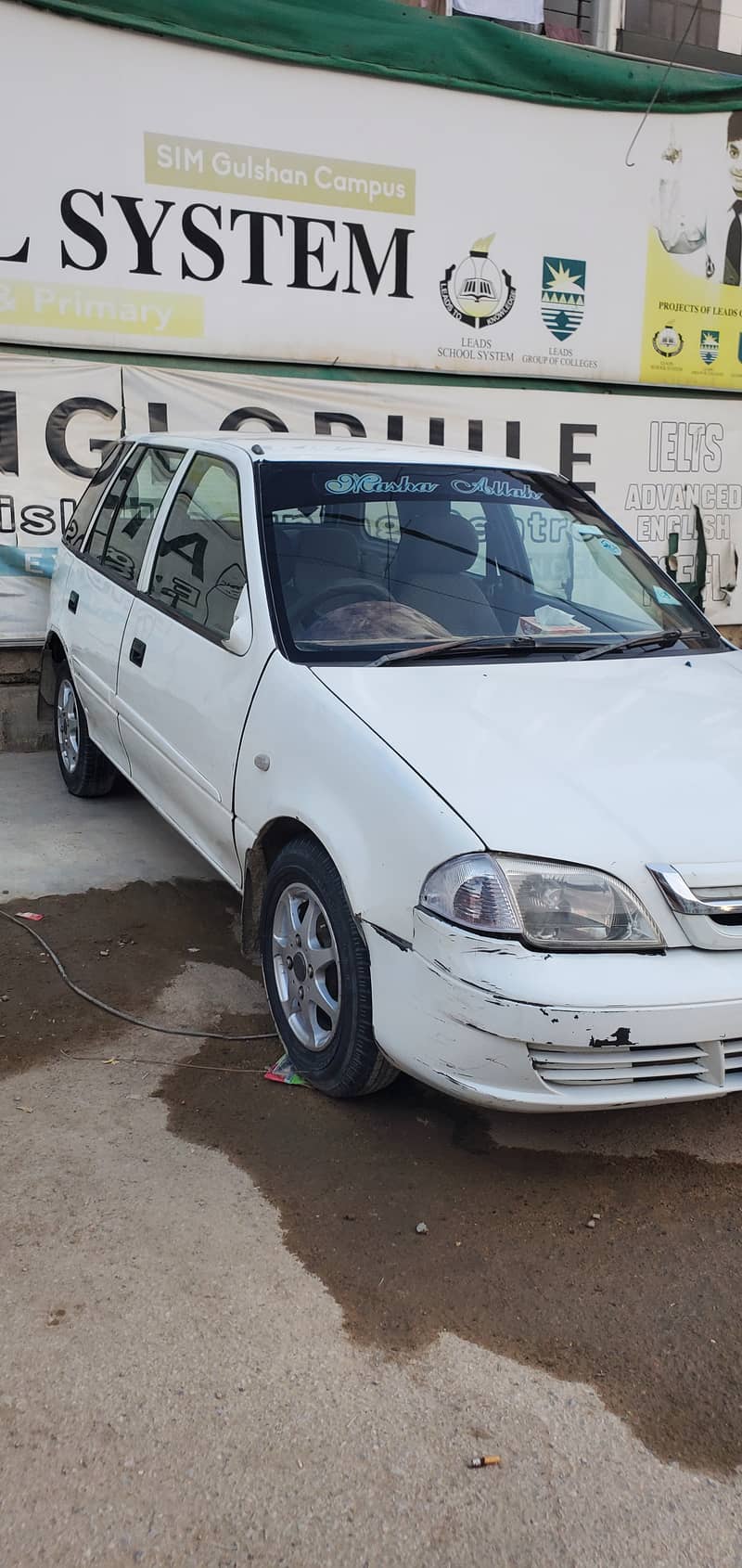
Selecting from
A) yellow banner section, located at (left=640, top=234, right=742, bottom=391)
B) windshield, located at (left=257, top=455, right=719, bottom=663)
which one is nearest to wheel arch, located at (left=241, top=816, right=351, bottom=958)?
windshield, located at (left=257, top=455, right=719, bottom=663)

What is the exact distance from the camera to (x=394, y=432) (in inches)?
300

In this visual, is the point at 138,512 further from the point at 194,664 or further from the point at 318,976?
the point at 318,976

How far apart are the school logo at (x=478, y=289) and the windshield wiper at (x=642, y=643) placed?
14.5 feet

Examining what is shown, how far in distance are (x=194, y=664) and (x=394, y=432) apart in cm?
418

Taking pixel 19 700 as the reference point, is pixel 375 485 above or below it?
above

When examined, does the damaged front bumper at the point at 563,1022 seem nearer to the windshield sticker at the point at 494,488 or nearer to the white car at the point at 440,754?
the white car at the point at 440,754

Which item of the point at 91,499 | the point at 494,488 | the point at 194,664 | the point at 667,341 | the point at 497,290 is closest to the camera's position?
the point at 194,664

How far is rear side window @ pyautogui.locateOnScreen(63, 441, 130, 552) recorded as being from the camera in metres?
5.44

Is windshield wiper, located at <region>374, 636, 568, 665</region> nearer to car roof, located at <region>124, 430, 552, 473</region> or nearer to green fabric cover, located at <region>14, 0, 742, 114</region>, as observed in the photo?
car roof, located at <region>124, 430, 552, 473</region>

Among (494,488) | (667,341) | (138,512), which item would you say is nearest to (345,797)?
(494,488)

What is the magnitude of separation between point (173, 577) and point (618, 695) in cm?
174

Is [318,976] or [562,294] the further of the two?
[562,294]

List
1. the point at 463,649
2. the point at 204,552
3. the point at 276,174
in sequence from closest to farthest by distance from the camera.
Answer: the point at 463,649, the point at 204,552, the point at 276,174

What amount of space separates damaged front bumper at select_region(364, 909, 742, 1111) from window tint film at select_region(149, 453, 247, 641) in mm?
1526
